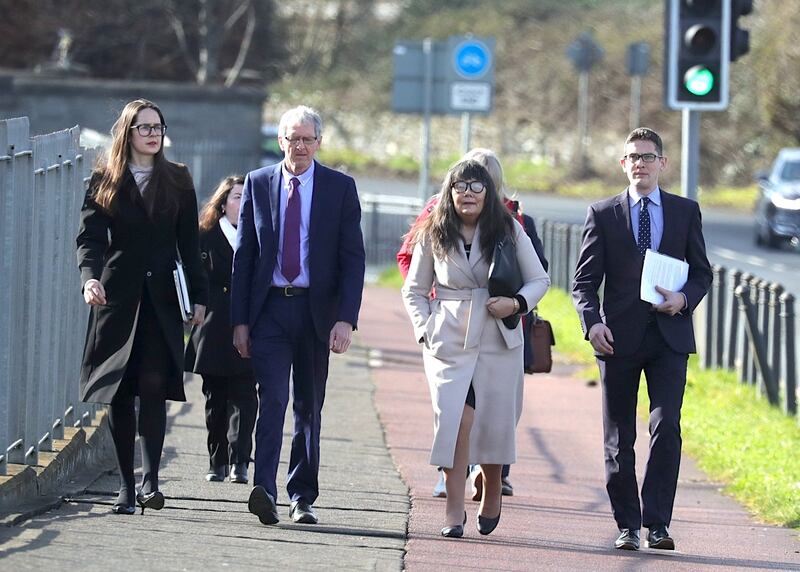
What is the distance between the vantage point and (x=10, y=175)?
7.20m

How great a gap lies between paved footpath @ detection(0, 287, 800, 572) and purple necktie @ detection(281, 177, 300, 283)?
109 centimetres

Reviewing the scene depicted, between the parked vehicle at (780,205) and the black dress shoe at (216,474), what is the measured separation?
862 inches

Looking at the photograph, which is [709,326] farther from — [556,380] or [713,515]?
[713,515]

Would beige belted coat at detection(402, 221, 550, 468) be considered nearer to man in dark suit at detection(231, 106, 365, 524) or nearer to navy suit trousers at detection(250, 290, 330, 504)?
man in dark suit at detection(231, 106, 365, 524)

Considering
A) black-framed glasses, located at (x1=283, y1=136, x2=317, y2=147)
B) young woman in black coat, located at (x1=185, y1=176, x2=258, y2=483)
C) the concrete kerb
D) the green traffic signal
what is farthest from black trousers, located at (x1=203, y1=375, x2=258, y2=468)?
the green traffic signal

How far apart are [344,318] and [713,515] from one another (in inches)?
114

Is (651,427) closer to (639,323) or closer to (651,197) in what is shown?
(639,323)

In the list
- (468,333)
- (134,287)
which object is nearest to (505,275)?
(468,333)

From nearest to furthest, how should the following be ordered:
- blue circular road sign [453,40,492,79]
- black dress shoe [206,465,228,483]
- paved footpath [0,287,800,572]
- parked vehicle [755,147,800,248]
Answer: paved footpath [0,287,800,572]
black dress shoe [206,465,228,483]
blue circular road sign [453,40,492,79]
parked vehicle [755,147,800,248]

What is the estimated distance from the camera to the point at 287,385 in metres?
7.56

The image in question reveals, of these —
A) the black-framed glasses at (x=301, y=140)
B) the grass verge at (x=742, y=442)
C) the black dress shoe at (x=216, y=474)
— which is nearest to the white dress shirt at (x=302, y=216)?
the black-framed glasses at (x=301, y=140)

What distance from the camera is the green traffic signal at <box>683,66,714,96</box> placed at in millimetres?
12523

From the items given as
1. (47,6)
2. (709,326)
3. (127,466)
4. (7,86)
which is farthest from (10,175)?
(47,6)

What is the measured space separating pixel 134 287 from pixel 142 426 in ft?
2.02
